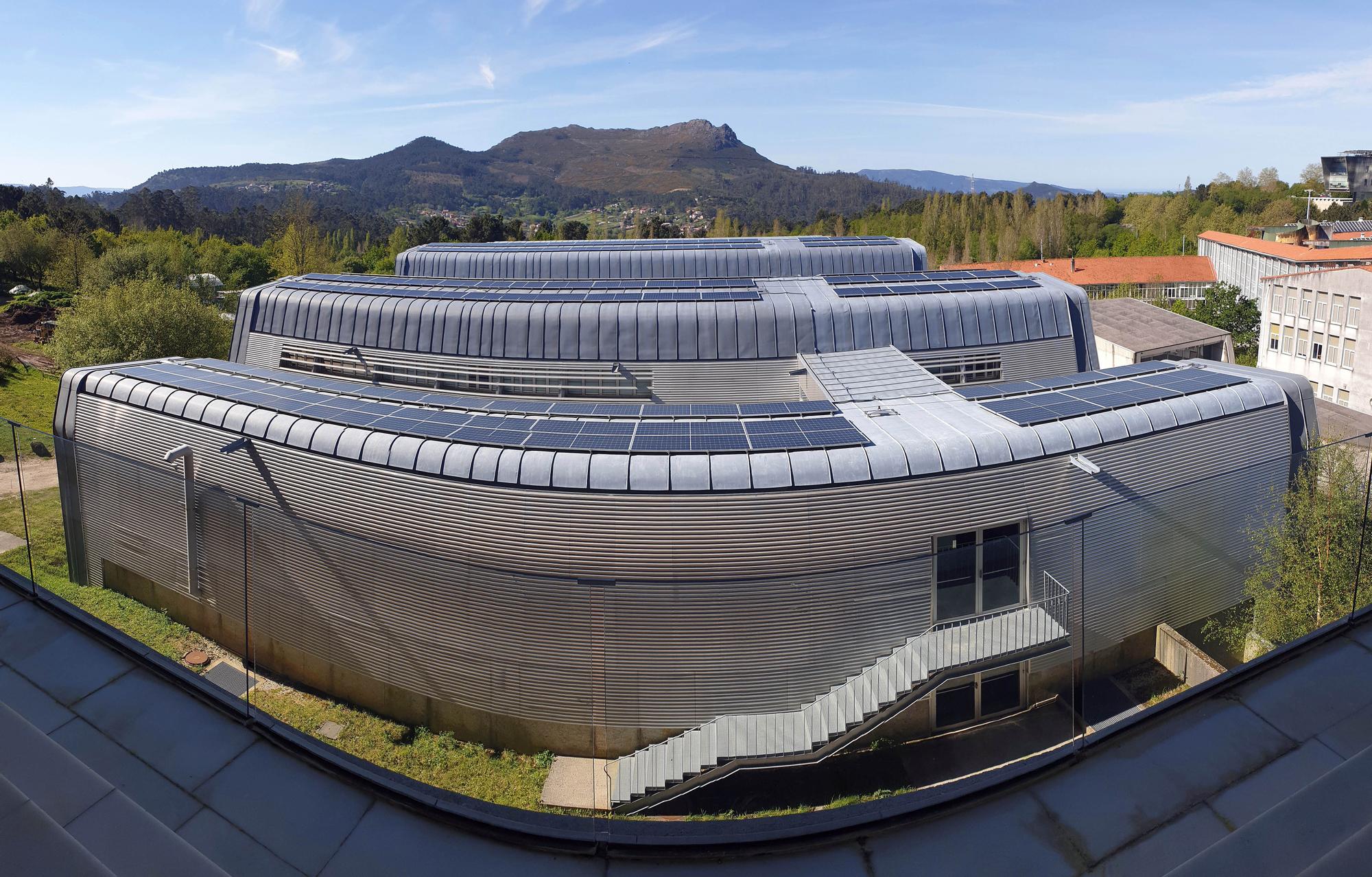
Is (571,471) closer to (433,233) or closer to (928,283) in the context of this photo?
(928,283)

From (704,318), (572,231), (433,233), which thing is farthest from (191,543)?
(572,231)

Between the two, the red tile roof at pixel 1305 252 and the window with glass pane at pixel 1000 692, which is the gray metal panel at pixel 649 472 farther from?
the red tile roof at pixel 1305 252

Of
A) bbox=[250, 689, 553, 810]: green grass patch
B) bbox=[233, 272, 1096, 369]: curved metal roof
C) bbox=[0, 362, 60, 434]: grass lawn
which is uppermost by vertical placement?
bbox=[233, 272, 1096, 369]: curved metal roof

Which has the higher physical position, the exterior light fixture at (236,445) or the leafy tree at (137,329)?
the leafy tree at (137,329)

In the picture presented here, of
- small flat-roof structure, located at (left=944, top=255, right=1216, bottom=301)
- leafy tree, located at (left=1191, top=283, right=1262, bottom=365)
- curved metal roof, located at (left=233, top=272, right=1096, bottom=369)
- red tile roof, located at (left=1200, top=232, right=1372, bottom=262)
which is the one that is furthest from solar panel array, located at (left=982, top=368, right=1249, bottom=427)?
small flat-roof structure, located at (left=944, top=255, right=1216, bottom=301)

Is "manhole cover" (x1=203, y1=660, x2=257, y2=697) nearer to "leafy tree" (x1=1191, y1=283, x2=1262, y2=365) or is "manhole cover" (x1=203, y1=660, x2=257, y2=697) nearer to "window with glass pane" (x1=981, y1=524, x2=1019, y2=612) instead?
"window with glass pane" (x1=981, y1=524, x2=1019, y2=612)

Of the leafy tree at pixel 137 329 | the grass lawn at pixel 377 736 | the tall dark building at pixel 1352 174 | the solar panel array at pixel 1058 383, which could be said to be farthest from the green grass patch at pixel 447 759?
the tall dark building at pixel 1352 174
